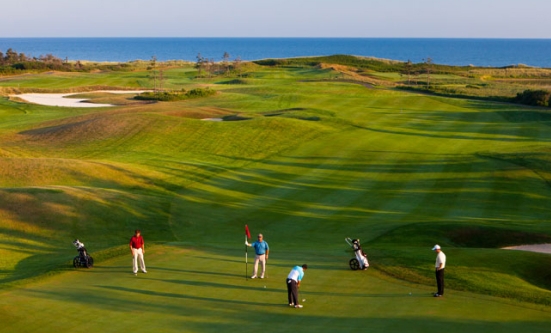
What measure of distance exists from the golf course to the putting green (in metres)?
0.08

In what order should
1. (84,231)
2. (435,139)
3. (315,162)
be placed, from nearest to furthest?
(84,231) → (315,162) → (435,139)

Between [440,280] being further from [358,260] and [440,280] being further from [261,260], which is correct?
[261,260]

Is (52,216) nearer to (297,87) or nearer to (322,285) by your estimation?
(322,285)

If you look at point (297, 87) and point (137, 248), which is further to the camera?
point (297, 87)

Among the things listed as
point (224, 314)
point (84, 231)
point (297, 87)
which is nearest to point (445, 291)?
point (224, 314)

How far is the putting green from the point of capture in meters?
17.6

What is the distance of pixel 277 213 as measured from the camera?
35.4 meters

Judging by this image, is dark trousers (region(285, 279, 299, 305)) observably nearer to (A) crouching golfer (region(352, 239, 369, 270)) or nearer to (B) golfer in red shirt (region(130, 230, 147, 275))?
(A) crouching golfer (region(352, 239, 369, 270))

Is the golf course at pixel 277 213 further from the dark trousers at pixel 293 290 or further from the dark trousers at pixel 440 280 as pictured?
the dark trousers at pixel 293 290

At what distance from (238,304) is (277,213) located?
52.6 ft

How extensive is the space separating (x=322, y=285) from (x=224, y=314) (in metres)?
3.92

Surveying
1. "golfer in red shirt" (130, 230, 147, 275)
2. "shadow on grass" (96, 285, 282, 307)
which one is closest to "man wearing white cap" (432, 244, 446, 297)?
"shadow on grass" (96, 285, 282, 307)

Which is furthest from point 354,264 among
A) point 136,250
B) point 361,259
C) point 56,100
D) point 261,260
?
point 56,100

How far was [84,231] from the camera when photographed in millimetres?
31531
